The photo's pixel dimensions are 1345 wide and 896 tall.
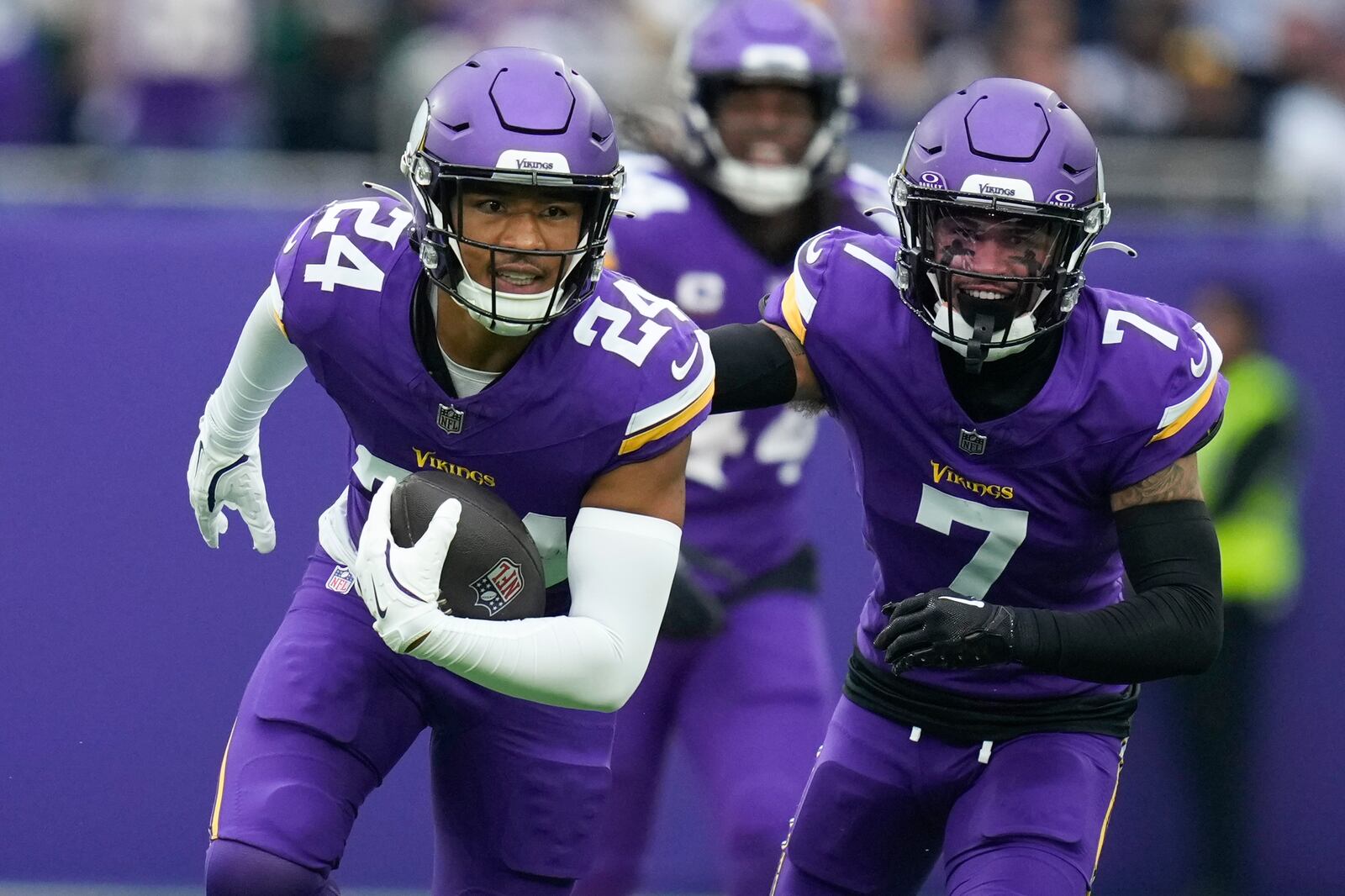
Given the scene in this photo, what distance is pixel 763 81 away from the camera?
4875 mm

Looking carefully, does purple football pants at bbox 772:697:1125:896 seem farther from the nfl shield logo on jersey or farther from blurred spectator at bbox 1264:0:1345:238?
blurred spectator at bbox 1264:0:1345:238

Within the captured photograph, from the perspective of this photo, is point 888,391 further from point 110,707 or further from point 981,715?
point 110,707

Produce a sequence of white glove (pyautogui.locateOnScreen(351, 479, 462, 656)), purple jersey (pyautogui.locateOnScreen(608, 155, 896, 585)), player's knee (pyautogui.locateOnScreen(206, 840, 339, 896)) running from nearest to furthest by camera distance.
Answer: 1. white glove (pyautogui.locateOnScreen(351, 479, 462, 656))
2. player's knee (pyautogui.locateOnScreen(206, 840, 339, 896))
3. purple jersey (pyautogui.locateOnScreen(608, 155, 896, 585))

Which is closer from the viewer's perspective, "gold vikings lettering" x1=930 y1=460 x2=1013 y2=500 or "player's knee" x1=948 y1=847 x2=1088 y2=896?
"player's knee" x1=948 y1=847 x2=1088 y2=896

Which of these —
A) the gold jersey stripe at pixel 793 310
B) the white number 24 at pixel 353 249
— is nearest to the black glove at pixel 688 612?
the gold jersey stripe at pixel 793 310

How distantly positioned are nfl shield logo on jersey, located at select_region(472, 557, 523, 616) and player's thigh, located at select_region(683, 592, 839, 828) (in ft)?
4.36

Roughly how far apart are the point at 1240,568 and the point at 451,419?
380cm

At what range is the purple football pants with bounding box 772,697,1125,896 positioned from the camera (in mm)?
3289

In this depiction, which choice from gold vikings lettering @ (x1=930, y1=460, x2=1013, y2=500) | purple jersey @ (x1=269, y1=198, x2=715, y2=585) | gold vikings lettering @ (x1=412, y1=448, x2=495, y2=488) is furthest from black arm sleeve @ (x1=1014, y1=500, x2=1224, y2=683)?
gold vikings lettering @ (x1=412, y1=448, x2=495, y2=488)

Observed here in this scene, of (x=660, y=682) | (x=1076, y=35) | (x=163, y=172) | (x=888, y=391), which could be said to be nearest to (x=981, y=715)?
(x=888, y=391)

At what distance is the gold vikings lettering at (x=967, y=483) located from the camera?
3.39m

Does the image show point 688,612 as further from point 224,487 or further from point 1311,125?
point 1311,125

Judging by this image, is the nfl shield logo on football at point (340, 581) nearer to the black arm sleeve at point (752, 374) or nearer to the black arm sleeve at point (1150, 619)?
the black arm sleeve at point (752, 374)

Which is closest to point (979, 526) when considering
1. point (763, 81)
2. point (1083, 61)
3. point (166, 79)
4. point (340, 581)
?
point (340, 581)
